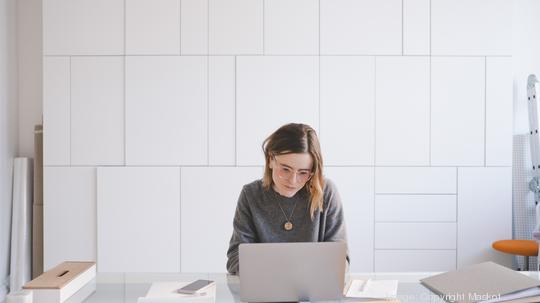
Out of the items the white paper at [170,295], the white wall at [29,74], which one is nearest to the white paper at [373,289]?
the white paper at [170,295]

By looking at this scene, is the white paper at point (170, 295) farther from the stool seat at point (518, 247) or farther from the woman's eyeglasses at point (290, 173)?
the stool seat at point (518, 247)

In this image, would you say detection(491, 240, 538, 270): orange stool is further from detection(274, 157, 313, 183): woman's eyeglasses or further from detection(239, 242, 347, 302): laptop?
detection(239, 242, 347, 302): laptop

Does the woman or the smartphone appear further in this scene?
the woman

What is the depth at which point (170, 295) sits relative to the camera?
70.8 inches

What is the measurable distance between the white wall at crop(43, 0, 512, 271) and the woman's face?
1.85 m

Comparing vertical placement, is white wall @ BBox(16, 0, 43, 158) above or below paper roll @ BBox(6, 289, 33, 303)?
above

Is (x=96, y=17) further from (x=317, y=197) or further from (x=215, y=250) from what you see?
(x=317, y=197)

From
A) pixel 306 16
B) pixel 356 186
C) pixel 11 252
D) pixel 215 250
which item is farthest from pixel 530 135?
pixel 11 252

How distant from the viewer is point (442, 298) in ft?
5.91

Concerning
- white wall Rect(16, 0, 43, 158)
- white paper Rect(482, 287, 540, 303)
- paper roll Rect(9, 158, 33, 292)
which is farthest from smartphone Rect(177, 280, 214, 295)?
white wall Rect(16, 0, 43, 158)

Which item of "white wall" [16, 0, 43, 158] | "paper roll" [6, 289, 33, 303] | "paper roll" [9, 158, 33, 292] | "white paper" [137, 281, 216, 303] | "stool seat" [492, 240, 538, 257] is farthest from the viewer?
"white wall" [16, 0, 43, 158]

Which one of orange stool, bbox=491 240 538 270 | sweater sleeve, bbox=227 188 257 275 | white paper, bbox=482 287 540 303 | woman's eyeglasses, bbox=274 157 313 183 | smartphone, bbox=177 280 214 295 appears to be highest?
woman's eyeglasses, bbox=274 157 313 183

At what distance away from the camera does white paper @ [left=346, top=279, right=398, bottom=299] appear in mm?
1820

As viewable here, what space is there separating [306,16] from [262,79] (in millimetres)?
582
